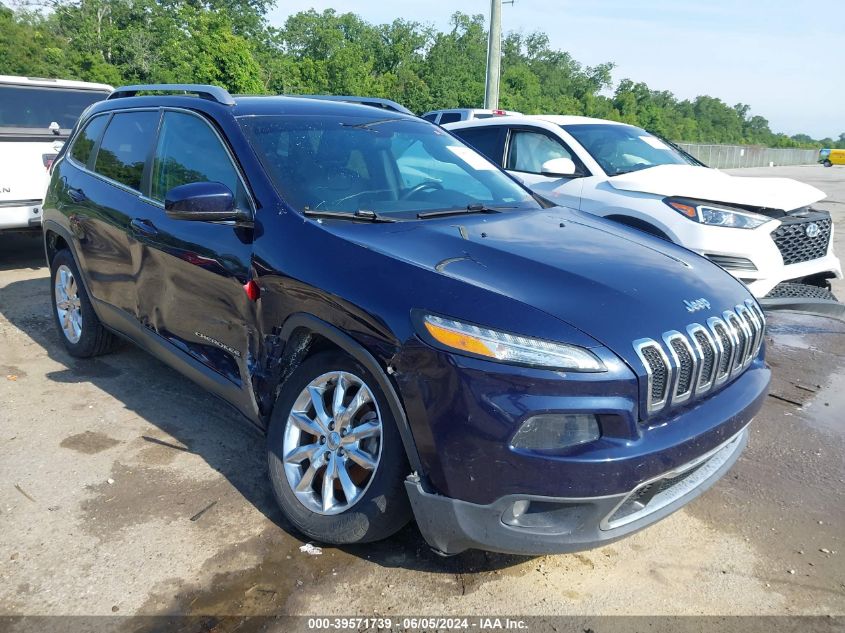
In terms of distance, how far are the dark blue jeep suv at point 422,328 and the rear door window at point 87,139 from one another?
81 centimetres

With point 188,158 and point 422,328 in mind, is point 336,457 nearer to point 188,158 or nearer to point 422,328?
point 422,328

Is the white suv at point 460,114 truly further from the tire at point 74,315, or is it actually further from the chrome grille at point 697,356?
the chrome grille at point 697,356

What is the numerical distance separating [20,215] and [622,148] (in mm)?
6142

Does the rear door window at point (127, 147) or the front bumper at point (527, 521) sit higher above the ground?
the rear door window at point (127, 147)

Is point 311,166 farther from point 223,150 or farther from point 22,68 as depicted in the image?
point 22,68

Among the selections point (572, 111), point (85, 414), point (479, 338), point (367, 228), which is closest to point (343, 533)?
point (479, 338)

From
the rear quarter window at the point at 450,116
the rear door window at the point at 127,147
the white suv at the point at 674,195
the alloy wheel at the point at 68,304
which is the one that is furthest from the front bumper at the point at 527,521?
the rear quarter window at the point at 450,116

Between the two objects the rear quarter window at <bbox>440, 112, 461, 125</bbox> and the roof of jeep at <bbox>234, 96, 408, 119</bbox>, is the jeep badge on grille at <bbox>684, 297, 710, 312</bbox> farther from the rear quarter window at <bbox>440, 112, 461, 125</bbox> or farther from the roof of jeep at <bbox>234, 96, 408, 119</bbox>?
the rear quarter window at <bbox>440, 112, 461, 125</bbox>

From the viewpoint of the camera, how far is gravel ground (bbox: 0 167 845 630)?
2.64m

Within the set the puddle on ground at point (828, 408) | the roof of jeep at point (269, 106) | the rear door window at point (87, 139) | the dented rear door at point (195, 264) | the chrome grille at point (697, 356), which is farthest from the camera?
the rear door window at point (87, 139)

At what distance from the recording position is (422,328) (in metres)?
2.41

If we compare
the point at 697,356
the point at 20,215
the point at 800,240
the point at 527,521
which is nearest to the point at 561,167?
the point at 800,240

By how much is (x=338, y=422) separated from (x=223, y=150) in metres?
1.54

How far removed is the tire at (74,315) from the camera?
193 inches
